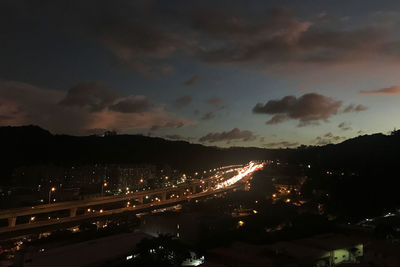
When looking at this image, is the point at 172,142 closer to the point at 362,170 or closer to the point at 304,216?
the point at 362,170

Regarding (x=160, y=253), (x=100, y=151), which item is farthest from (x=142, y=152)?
(x=160, y=253)

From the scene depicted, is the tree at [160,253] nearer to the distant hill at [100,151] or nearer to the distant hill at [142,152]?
the distant hill at [142,152]

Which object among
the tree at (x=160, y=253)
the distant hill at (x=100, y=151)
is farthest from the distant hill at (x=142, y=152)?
the tree at (x=160, y=253)

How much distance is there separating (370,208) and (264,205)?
11159 mm

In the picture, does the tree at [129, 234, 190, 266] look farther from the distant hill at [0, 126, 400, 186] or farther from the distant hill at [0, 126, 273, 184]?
the distant hill at [0, 126, 273, 184]

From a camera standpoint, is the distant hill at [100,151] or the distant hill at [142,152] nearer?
the distant hill at [142,152]

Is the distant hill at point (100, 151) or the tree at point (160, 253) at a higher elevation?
the distant hill at point (100, 151)

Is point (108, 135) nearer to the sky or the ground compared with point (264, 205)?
nearer to the sky

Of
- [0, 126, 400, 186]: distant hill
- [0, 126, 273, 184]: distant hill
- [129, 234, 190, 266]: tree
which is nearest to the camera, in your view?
[129, 234, 190, 266]: tree

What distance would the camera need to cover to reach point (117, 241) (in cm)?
1462

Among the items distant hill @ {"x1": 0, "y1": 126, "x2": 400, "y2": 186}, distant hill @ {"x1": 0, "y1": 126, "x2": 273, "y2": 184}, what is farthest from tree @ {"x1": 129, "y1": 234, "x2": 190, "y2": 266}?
distant hill @ {"x1": 0, "y1": 126, "x2": 273, "y2": 184}

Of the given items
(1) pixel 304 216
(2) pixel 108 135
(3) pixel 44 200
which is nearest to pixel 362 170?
(1) pixel 304 216

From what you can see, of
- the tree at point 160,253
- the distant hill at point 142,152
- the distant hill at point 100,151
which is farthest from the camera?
the distant hill at point 100,151

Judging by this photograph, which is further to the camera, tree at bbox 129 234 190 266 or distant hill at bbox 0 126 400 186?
distant hill at bbox 0 126 400 186
